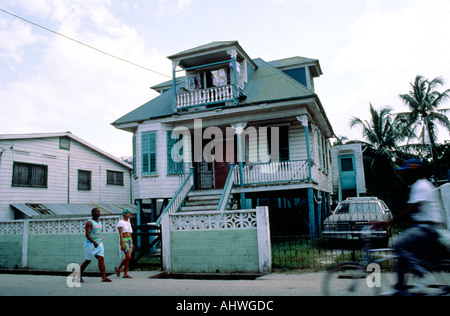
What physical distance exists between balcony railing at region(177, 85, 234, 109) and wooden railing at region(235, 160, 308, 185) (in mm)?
3043

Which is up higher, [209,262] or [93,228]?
[93,228]

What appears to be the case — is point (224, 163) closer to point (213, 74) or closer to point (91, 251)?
point (213, 74)

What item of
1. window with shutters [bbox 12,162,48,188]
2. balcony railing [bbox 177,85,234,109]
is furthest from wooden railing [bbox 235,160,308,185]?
window with shutters [bbox 12,162,48,188]

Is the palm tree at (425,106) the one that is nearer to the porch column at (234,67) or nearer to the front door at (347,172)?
the front door at (347,172)

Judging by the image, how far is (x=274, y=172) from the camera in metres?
14.4

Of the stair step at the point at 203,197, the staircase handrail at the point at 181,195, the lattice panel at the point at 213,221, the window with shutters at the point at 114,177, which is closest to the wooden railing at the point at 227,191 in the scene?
the stair step at the point at 203,197

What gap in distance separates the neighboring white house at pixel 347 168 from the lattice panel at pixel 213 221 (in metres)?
17.5

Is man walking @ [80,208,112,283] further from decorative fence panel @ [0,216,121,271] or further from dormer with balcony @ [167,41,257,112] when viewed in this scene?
dormer with balcony @ [167,41,257,112]

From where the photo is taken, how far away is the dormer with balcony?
15281 millimetres

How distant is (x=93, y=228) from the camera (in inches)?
321

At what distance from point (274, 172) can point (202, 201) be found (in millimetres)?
3035

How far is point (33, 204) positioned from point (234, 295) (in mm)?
14709
